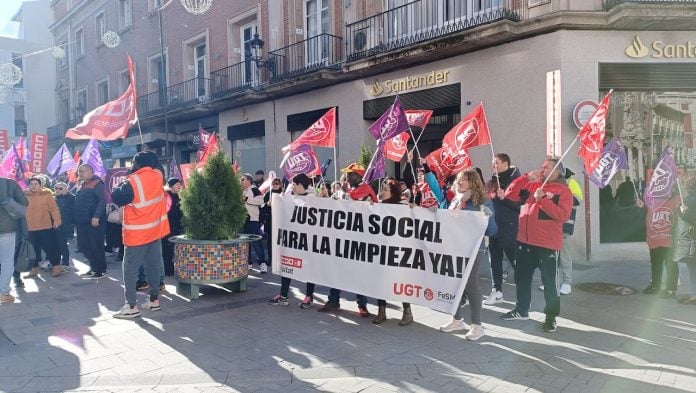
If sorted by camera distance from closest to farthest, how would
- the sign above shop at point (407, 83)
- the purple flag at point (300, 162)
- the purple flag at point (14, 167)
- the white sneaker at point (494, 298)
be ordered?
the white sneaker at point (494, 298)
the purple flag at point (300, 162)
the purple flag at point (14, 167)
the sign above shop at point (407, 83)

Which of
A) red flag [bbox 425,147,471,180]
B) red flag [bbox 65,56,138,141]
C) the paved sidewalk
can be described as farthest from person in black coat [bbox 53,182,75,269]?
red flag [bbox 425,147,471,180]

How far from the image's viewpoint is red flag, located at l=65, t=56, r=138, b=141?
8.01 meters

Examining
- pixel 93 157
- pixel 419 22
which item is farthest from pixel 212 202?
pixel 419 22

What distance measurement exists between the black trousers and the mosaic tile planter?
240 cm

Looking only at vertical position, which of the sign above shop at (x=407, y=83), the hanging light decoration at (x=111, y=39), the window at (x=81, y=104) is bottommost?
the sign above shop at (x=407, y=83)

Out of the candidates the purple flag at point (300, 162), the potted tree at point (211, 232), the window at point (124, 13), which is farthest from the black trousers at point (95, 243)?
the window at point (124, 13)

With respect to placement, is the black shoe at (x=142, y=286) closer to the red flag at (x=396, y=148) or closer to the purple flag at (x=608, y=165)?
the red flag at (x=396, y=148)

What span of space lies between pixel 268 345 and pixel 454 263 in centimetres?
204

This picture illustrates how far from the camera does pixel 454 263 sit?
526 cm

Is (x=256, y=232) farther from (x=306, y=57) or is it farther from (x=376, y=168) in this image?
(x=306, y=57)

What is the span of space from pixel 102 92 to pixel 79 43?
4713 mm

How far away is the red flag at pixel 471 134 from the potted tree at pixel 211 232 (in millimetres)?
3027

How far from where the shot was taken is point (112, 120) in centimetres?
810

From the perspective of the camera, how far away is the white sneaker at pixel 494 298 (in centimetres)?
665
